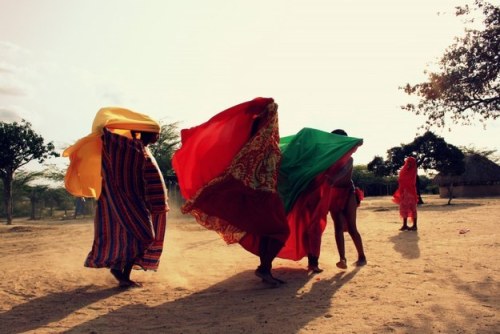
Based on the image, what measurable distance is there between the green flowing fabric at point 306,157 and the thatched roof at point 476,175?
→ 3573 cm

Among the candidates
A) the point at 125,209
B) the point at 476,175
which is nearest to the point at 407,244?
the point at 125,209

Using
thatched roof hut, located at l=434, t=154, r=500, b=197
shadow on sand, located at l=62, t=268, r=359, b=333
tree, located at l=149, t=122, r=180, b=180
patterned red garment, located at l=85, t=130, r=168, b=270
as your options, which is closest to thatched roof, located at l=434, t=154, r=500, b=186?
thatched roof hut, located at l=434, t=154, r=500, b=197

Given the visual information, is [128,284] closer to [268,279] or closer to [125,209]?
[125,209]

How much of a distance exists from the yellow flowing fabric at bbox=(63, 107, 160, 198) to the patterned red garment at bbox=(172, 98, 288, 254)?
2.67ft

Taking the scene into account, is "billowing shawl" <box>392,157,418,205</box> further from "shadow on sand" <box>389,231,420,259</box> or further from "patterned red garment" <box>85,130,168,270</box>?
"patterned red garment" <box>85,130,168,270</box>

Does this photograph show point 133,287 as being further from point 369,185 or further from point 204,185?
point 369,185

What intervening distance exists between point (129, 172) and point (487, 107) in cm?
A: 737

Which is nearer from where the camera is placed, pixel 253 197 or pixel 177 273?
pixel 253 197

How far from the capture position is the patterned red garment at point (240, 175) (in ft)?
15.5

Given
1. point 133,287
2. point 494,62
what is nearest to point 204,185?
point 133,287

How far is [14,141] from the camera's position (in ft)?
71.0

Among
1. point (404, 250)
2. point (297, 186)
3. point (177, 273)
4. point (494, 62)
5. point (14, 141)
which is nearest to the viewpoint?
point (297, 186)

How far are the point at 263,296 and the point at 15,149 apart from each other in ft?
69.4

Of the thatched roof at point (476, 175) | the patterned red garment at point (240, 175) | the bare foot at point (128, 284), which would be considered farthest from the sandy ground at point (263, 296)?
the thatched roof at point (476, 175)
